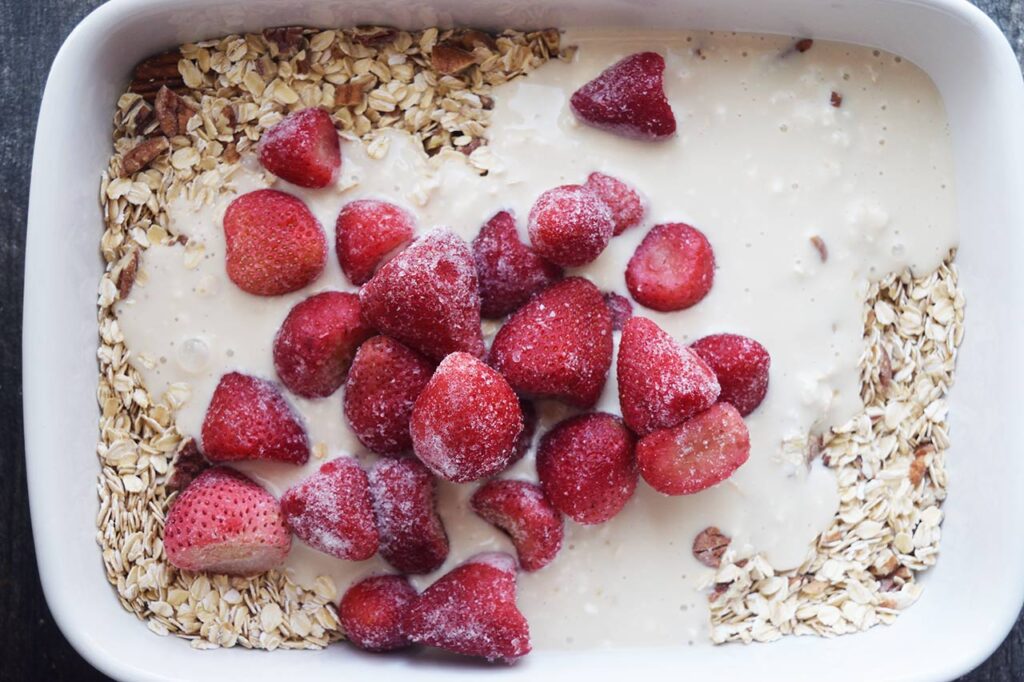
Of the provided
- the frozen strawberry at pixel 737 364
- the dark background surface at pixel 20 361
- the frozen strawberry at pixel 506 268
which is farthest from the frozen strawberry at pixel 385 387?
the dark background surface at pixel 20 361

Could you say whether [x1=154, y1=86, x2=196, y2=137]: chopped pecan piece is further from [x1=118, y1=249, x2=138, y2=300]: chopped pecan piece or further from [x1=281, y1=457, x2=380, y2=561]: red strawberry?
[x1=281, y1=457, x2=380, y2=561]: red strawberry

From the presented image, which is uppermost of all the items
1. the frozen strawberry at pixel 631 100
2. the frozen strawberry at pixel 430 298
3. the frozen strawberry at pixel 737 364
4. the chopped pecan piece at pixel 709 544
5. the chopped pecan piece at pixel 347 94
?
the frozen strawberry at pixel 631 100

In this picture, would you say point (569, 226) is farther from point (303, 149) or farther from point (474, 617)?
point (474, 617)

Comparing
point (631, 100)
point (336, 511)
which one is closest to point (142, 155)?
point (336, 511)

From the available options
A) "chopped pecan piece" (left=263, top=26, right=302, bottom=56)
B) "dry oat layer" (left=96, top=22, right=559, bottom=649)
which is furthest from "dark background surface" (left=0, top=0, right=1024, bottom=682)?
"chopped pecan piece" (left=263, top=26, right=302, bottom=56)

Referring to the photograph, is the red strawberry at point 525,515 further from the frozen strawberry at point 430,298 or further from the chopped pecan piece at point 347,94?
the chopped pecan piece at point 347,94
